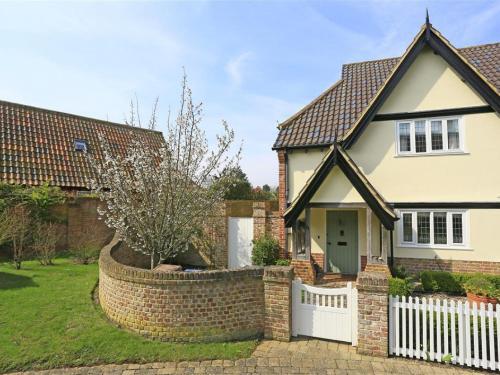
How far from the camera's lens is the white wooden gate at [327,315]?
6242 mm

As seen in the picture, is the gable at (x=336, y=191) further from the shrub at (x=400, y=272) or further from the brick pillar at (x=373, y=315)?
the brick pillar at (x=373, y=315)

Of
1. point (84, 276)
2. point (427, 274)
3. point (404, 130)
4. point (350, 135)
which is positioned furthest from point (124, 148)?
point (427, 274)

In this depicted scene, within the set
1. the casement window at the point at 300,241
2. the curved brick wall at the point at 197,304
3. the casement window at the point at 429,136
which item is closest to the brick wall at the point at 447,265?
the casement window at the point at 300,241

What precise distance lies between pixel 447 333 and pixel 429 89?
8729 millimetres

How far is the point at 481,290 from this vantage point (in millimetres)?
8516

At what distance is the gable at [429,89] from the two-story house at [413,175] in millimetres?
33

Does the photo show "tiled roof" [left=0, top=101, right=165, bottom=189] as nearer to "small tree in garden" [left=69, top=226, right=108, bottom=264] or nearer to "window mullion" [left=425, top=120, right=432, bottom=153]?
"small tree in garden" [left=69, top=226, right=108, bottom=264]

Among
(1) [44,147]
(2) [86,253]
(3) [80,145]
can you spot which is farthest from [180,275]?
(3) [80,145]

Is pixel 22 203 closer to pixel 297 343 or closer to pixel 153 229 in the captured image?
pixel 153 229

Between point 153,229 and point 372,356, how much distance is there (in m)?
6.79

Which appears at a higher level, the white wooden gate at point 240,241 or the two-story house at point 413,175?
the two-story house at point 413,175

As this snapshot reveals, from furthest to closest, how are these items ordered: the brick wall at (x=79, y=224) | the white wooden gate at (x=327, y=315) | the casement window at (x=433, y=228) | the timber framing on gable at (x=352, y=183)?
the brick wall at (x=79, y=224)
the casement window at (x=433, y=228)
the timber framing on gable at (x=352, y=183)
the white wooden gate at (x=327, y=315)

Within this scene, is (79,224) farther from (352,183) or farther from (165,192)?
(352,183)

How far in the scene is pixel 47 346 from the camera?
612 cm
